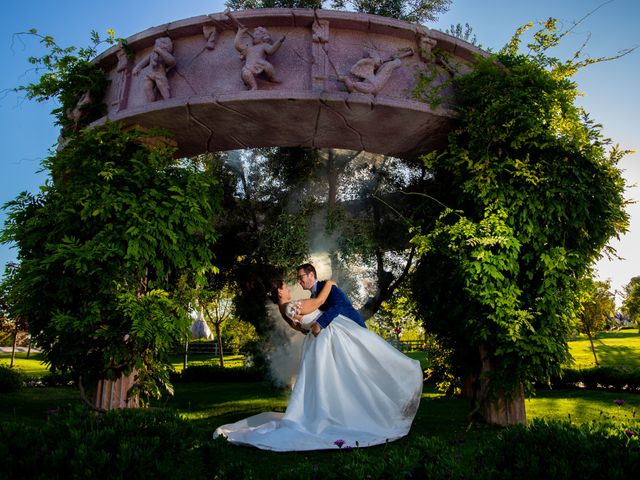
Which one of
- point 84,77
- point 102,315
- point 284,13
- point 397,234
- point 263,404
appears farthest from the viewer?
point 397,234

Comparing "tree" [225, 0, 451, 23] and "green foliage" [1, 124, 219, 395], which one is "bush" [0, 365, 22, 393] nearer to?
"green foliage" [1, 124, 219, 395]

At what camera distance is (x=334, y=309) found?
20.3 feet

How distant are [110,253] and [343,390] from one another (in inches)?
132

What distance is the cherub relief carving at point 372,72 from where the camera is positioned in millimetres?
6215

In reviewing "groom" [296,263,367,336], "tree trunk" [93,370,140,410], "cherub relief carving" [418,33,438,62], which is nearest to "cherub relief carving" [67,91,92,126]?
"tree trunk" [93,370,140,410]

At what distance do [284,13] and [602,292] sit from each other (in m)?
18.7

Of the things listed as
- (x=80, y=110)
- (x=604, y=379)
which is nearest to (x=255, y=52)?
(x=80, y=110)

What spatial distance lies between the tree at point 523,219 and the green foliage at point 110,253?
345 cm

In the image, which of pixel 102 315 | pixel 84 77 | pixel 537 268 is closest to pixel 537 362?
pixel 537 268

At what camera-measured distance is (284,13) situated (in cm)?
650

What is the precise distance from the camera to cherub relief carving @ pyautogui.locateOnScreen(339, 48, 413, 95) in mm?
6215

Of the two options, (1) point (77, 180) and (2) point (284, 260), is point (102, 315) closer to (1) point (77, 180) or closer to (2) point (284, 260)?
(1) point (77, 180)

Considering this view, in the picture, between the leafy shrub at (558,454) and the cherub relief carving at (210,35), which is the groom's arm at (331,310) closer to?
the leafy shrub at (558,454)

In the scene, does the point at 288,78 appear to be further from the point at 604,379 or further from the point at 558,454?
the point at 604,379
